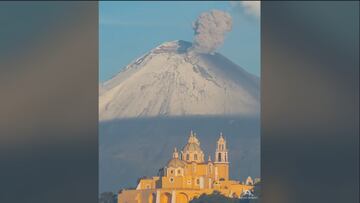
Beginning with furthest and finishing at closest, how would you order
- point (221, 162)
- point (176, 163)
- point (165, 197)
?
1. point (221, 162)
2. point (176, 163)
3. point (165, 197)

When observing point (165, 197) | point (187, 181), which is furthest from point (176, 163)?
point (165, 197)

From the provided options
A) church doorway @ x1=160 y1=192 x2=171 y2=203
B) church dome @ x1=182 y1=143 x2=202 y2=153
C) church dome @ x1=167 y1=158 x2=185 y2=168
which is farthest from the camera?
church dome @ x1=182 y1=143 x2=202 y2=153

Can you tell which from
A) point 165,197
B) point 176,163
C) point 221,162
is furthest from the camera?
point 221,162

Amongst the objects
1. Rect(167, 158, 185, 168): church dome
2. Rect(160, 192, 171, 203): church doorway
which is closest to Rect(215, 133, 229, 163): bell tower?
Rect(167, 158, 185, 168): church dome

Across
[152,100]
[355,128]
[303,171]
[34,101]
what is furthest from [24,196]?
[355,128]

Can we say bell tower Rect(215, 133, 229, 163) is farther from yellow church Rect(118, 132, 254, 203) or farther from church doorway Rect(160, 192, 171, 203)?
church doorway Rect(160, 192, 171, 203)

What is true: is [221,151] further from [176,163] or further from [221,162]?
[176,163]
